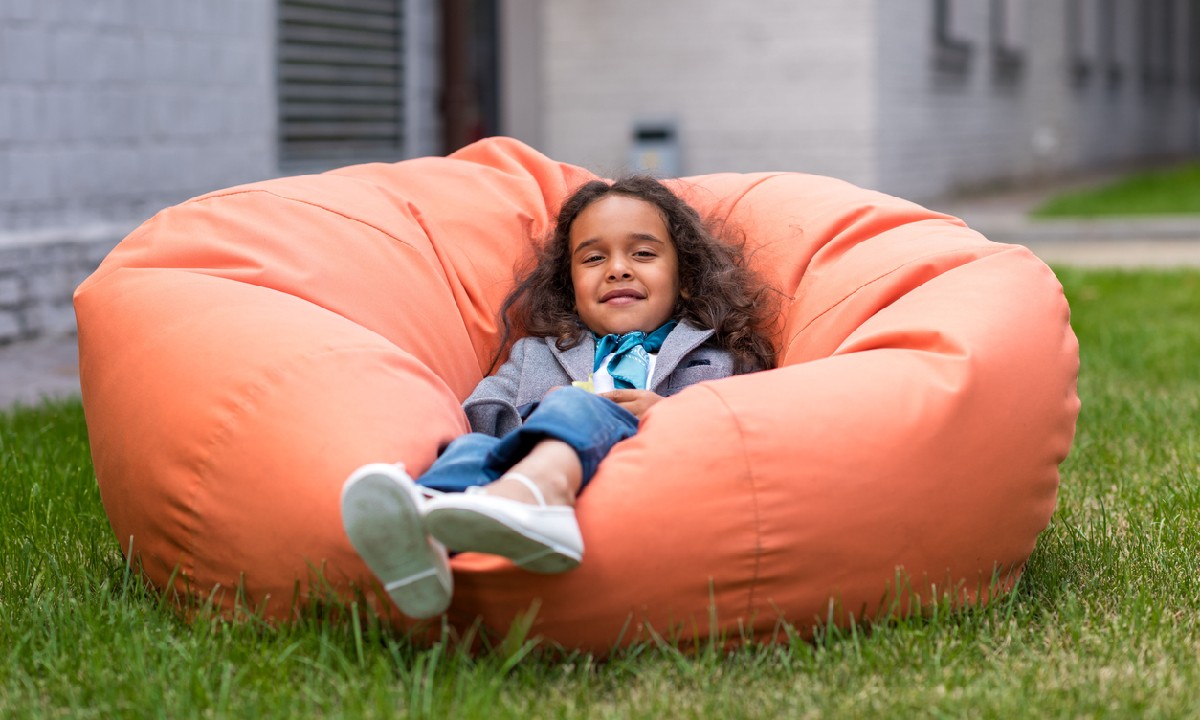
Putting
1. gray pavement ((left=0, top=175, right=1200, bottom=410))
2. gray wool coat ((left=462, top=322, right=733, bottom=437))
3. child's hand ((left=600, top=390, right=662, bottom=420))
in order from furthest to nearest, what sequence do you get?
1. gray pavement ((left=0, top=175, right=1200, bottom=410))
2. gray wool coat ((left=462, top=322, right=733, bottom=437))
3. child's hand ((left=600, top=390, right=662, bottom=420))

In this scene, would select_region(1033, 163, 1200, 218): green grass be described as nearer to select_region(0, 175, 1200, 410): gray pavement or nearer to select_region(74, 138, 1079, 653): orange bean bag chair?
select_region(0, 175, 1200, 410): gray pavement

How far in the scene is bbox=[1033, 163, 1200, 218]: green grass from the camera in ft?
41.2

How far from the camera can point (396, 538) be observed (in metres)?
2.31

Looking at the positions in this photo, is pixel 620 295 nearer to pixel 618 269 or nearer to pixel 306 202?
pixel 618 269

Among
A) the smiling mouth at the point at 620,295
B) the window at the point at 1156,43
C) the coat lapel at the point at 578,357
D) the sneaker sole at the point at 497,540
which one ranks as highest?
the window at the point at 1156,43

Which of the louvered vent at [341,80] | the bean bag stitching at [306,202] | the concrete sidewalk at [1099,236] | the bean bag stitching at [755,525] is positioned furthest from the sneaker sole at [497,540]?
the concrete sidewalk at [1099,236]

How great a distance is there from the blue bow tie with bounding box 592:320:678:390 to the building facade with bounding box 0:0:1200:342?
0.57m

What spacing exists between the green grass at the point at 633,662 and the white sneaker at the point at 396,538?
0.40 ft

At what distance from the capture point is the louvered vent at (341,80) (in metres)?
8.70

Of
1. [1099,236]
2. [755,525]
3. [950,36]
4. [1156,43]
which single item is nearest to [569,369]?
[755,525]

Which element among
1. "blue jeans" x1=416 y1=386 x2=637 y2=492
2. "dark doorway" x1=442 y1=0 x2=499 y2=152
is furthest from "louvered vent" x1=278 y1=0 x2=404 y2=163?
"blue jeans" x1=416 y1=386 x2=637 y2=492

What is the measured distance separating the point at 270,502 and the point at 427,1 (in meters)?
7.55

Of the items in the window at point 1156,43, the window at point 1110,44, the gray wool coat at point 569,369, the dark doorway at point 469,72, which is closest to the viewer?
the gray wool coat at point 569,369

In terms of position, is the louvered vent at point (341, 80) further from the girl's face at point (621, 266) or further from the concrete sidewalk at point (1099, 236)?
the girl's face at point (621, 266)
